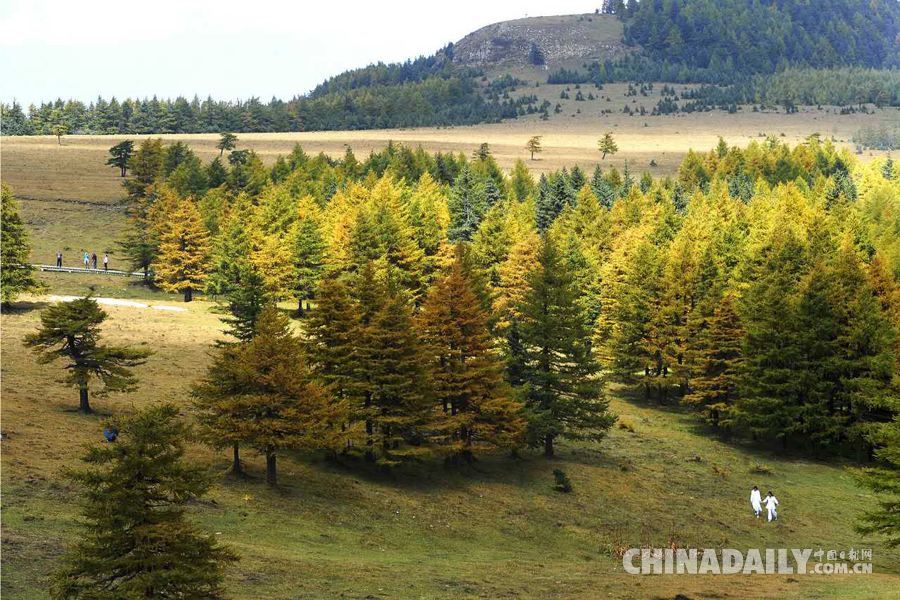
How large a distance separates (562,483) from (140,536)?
3144 cm

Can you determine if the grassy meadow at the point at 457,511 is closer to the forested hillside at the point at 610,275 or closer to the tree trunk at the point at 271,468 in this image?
the tree trunk at the point at 271,468

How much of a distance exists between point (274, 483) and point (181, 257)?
5855cm

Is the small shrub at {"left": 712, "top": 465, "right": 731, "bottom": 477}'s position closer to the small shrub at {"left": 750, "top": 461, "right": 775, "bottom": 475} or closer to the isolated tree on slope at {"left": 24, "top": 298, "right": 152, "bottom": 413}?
the small shrub at {"left": 750, "top": 461, "right": 775, "bottom": 475}

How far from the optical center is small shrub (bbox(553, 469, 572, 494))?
1945 inches

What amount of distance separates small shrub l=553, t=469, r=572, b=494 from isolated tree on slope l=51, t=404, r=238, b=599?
29.6 metres

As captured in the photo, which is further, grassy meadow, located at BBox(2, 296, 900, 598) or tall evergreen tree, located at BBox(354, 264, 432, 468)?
tall evergreen tree, located at BBox(354, 264, 432, 468)

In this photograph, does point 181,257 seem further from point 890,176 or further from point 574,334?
point 890,176

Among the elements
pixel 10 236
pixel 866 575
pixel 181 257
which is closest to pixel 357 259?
pixel 181 257

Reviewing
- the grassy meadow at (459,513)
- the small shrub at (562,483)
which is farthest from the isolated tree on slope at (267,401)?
the small shrub at (562,483)

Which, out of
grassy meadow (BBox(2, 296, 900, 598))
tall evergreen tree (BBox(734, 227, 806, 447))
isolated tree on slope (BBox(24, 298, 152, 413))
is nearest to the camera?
grassy meadow (BBox(2, 296, 900, 598))

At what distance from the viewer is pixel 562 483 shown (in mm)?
49625

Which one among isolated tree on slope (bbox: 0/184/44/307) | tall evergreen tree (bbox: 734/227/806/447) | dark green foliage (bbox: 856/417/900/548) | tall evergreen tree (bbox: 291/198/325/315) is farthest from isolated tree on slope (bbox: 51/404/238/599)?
tall evergreen tree (bbox: 291/198/325/315)

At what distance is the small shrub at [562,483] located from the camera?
162 feet

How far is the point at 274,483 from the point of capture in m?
42.7
